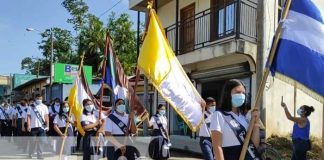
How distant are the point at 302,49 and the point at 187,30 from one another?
481 inches

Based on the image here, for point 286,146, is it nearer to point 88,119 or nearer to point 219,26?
point 219,26

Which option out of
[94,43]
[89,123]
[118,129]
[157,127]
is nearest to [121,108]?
[118,129]

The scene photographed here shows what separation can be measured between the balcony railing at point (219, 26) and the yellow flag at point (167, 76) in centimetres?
478

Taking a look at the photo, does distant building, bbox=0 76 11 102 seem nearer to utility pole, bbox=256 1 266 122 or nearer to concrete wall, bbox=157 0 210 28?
concrete wall, bbox=157 0 210 28

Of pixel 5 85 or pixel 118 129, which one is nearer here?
pixel 118 129

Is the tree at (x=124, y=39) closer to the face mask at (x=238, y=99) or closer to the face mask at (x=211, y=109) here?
the face mask at (x=211, y=109)

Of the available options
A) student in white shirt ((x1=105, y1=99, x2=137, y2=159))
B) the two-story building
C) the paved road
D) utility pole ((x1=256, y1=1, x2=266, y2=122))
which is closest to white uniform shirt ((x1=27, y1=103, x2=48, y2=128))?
the paved road

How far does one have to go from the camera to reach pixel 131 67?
38.6m

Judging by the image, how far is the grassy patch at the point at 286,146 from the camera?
36.5 ft

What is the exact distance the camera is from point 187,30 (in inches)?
669

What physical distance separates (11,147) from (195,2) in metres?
8.15

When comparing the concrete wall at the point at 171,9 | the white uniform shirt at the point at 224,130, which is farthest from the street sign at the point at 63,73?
the white uniform shirt at the point at 224,130

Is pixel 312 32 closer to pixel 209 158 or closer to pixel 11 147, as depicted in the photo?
pixel 209 158

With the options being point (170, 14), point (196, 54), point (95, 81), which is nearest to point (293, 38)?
point (196, 54)
